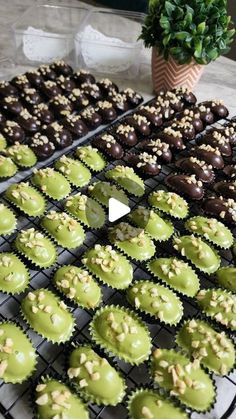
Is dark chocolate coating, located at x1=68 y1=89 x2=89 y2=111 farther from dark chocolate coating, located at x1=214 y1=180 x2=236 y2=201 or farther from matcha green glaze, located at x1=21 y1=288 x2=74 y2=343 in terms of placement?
matcha green glaze, located at x1=21 y1=288 x2=74 y2=343

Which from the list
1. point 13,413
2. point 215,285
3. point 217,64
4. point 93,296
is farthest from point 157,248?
point 217,64

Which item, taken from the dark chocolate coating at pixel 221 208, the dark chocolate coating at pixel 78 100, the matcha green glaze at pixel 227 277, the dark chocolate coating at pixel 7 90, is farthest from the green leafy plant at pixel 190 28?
the matcha green glaze at pixel 227 277

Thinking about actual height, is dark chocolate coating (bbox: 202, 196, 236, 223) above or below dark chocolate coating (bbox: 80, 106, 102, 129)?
below

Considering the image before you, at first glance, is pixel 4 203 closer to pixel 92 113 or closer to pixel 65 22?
pixel 92 113

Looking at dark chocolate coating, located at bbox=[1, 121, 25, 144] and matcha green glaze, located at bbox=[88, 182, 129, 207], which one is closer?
matcha green glaze, located at bbox=[88, 182, 129, 207]

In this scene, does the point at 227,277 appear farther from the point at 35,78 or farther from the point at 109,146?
the point at 35,78

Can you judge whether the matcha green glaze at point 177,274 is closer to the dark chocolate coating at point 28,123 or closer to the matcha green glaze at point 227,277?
the matcha green glaze at point 227,277

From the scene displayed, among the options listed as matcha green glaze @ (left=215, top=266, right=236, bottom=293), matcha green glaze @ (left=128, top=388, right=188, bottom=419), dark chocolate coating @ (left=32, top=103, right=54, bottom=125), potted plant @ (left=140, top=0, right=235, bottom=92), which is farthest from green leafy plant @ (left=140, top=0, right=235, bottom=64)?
matcha green glaze @ (left=128, top=388, right=188, bottom=419)
